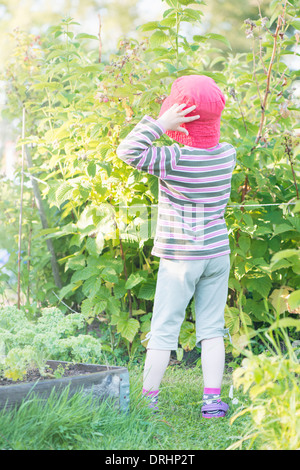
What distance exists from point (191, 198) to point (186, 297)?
44 cm

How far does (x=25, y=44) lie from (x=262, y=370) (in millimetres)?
3038

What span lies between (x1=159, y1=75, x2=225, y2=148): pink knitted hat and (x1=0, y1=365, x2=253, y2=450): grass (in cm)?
111

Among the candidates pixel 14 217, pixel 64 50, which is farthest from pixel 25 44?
pixel 14 217

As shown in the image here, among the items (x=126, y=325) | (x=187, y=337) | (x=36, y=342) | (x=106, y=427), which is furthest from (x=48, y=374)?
(x=187, y=337)

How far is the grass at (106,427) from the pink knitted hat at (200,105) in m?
1.11

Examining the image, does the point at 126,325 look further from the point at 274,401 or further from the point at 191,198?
the point at 274,401

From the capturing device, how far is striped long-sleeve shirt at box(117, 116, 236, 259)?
7.43 feet

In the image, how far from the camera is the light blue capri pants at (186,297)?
2340mm

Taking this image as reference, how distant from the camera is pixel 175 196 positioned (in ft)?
7.75

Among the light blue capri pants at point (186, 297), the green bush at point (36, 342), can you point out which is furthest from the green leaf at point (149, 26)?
the green bush at point (36, 342)

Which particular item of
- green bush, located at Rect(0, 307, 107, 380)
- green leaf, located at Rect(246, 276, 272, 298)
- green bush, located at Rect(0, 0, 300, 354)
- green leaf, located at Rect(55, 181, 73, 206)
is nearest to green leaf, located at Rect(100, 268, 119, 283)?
green bush, located at Rect(0, 0, 300, 354)

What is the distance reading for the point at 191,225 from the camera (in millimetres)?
2352

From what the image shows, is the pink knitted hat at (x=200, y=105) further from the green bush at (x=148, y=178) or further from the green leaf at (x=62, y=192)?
the green leaf at (x=62, y=192)

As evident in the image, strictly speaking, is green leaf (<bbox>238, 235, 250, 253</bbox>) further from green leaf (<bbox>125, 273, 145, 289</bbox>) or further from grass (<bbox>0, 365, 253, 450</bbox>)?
grass (<bbox>0, 365, 253, 450</bbox>)
